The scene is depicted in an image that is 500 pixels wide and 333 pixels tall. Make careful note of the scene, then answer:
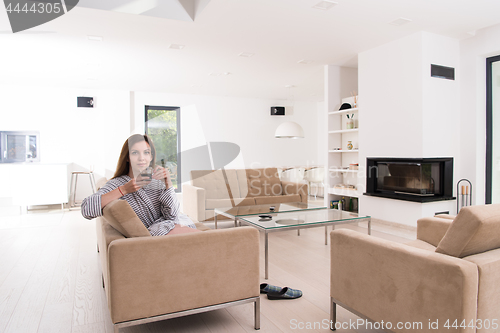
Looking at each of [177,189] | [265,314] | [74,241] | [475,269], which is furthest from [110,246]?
[177,189]

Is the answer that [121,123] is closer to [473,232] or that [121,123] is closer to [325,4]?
[325,4]

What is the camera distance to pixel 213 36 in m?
4.48

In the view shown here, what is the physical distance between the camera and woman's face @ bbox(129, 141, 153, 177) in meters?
2.17

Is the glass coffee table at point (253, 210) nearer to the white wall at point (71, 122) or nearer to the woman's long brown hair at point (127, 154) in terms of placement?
the woman's long brown hair at point (127, 154)

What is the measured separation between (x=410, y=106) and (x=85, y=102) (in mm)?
6638

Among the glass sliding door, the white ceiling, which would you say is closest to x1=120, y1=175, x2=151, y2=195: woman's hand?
the white ceiling

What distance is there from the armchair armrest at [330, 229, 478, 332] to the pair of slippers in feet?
1.67

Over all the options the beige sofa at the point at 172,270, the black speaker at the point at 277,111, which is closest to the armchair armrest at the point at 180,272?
the beige sofa at the point at 172,270

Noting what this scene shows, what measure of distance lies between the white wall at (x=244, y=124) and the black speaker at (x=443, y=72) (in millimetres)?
5496

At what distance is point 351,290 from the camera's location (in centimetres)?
188

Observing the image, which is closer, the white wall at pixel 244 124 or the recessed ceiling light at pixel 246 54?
the recessed ceiling light at pixel 246 54

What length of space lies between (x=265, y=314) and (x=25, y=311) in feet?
5.37

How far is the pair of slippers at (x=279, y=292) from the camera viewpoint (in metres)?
2.45

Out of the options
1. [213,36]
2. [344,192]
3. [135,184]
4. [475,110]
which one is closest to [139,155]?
[135,184]
